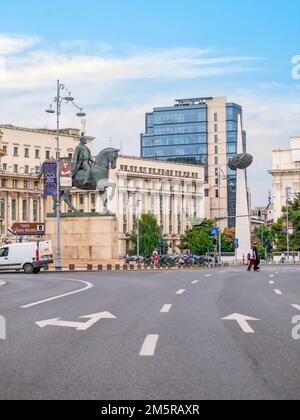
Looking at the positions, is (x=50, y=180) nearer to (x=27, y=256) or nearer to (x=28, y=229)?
(x=27, y=256)

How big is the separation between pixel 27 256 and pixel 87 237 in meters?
7.61

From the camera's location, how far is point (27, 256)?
Result: 55.1m

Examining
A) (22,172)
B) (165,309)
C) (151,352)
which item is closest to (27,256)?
(165,309)

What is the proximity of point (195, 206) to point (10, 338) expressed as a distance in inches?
6580

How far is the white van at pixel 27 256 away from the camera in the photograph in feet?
179

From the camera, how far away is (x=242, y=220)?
4072 inches

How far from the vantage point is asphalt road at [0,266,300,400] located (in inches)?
375

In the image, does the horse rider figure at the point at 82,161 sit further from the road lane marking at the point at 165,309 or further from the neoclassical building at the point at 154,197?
the neoclassical building at the point at 154,197

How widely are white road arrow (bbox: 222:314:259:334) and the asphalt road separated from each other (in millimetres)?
37

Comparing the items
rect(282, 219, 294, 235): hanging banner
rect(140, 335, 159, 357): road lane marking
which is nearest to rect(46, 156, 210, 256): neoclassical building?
rect(282, 219, 294, 235): hanging banner

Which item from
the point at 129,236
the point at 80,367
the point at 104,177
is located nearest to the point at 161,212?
the point at 129,236

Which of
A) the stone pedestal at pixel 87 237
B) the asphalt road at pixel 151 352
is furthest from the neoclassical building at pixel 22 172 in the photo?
the asphalt road at pixel 151 352

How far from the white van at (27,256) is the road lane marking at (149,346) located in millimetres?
40652

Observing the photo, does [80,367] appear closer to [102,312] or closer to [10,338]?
[10,338]
